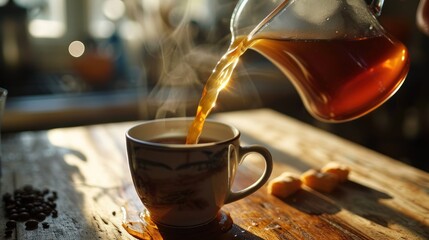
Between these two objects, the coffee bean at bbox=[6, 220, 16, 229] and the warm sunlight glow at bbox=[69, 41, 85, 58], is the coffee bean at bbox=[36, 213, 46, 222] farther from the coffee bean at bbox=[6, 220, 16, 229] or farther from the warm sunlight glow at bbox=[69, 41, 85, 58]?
the warm sunlight glow at bbox=[69, 41, 85, 58]

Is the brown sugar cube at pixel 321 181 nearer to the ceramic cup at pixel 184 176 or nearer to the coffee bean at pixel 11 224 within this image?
the ceramic cup at pixel 184 176

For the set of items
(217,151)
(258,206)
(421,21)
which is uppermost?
(421,21)

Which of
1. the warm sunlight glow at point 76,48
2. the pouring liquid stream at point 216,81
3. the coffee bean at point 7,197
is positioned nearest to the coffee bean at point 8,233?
the coffee bean at point 7,197

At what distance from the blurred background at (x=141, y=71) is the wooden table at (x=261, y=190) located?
A: 2.63ft

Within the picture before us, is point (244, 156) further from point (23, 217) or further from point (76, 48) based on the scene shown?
point (76, 48)

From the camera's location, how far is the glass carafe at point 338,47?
2.20 feet

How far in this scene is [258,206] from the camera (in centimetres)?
71

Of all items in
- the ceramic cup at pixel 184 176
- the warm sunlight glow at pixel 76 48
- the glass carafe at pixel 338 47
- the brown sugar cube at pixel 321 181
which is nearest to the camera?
the ceramic cup at pixel 184 176

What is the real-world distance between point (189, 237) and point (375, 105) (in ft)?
1.19

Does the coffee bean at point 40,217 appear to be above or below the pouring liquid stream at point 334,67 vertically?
below

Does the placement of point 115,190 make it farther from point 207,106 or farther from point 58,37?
point 58,37

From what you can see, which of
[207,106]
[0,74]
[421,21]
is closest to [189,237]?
[207,106]

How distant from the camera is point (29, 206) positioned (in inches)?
26.5

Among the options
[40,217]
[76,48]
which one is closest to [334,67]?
[40,217]
